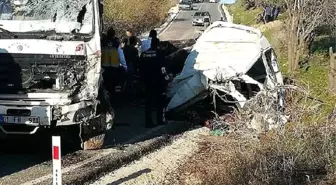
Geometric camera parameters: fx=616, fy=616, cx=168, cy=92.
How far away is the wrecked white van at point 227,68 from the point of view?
1235cm

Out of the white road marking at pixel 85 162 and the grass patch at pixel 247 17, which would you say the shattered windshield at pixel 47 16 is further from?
the grass patch at pixel 247 17

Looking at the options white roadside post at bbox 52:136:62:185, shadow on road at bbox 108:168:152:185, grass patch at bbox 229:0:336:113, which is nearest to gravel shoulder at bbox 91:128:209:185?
shadow on road at bbox 108:168:152:185

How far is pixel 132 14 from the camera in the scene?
37000 mm

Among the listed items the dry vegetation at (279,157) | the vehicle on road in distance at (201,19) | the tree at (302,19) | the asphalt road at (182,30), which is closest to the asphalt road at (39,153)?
the dry vegetation at (279,157)

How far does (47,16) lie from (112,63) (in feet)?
10.6

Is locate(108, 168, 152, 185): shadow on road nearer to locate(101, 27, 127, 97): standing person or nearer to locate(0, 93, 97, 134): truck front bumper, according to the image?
locate(0, 93, 97, 134): truck front bumper

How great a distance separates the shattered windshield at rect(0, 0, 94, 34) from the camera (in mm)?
9422

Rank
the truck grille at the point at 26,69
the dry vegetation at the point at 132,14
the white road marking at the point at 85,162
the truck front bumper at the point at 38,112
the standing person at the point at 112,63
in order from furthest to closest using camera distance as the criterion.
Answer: the dry vegetation at the point at 132,14, the standing person at the point at 112,63, the truck grille at the point at 26,69, the truck front bumper at the point at 38,112, the white road marking at the point at 85,162

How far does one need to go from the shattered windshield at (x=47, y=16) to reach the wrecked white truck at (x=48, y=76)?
2 cm

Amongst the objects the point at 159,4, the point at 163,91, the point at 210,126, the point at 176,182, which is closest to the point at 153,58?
the point at 163,91

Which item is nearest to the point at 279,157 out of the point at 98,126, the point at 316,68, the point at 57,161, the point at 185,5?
the point at 57,161

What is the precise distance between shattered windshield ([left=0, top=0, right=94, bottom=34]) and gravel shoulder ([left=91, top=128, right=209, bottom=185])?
221 centimetres

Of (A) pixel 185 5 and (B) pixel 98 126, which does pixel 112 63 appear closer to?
(B) pixel 98 126

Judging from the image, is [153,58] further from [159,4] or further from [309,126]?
[159,4]
